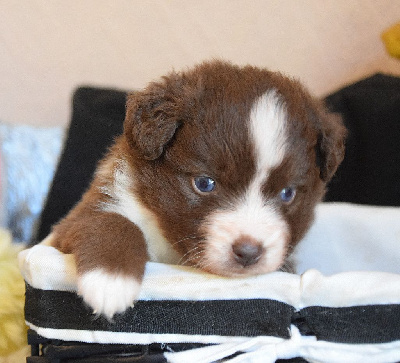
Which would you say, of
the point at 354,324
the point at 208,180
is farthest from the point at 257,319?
the point at 208,180

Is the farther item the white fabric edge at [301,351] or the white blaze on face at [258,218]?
the white blaze on face at [258,218]

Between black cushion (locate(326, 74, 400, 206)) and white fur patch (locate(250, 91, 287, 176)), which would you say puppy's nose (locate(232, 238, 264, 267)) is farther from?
black cushion (locate(326, 74, 400, 206))

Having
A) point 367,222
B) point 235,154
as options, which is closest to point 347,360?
point 235,154

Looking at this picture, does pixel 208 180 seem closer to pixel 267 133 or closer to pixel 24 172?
pixel 267 133

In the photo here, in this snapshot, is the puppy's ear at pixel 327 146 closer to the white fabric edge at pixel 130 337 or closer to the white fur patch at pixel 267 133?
the white fur patch at pixel 267 133

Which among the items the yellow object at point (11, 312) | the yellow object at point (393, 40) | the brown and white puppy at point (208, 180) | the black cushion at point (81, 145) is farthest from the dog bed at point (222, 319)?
the yellow object at point (393, 40)

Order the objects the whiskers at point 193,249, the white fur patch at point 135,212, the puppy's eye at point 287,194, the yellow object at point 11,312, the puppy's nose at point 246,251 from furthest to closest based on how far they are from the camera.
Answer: the yellow object at point 11,312, the white fur patch at point 135,212, the puppy's eye at point 287,194, the whiskers at point 193,249, the puppy's nose at point 246,251
